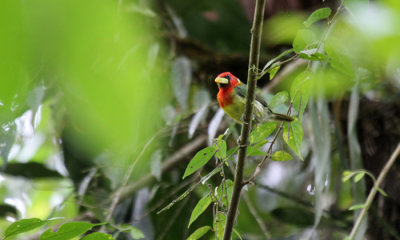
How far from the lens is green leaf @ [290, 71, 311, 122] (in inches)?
33.6

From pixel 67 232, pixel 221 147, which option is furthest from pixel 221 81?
pixel 67 232

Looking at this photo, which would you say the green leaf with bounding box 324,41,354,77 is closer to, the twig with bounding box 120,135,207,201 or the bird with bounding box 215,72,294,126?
the bird with bounding box 215,72,294,126

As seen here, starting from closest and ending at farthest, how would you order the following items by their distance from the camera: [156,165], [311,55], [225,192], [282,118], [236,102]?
1. [311,55]
2. [225,192]
3. [282,118]
4. [236,102]
5. [156,165]

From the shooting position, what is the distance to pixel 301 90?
0.88 m

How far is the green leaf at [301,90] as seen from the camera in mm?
853

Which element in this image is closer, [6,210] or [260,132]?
[260,132]

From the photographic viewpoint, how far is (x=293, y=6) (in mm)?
2379

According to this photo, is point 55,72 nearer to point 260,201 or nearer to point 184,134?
point 184,134

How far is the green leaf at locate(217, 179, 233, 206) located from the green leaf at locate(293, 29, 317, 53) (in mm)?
259

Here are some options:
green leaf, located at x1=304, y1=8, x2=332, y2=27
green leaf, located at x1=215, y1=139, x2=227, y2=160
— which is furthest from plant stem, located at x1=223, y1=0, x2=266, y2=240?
green leaf, located at x1=304, y1=8, x2=332, y2=27

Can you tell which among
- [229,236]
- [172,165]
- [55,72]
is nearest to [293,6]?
[172,165]

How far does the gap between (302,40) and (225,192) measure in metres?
0.29

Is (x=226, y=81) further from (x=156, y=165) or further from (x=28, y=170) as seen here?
(x=28, y=170)

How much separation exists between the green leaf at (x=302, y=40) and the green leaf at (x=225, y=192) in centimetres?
26
